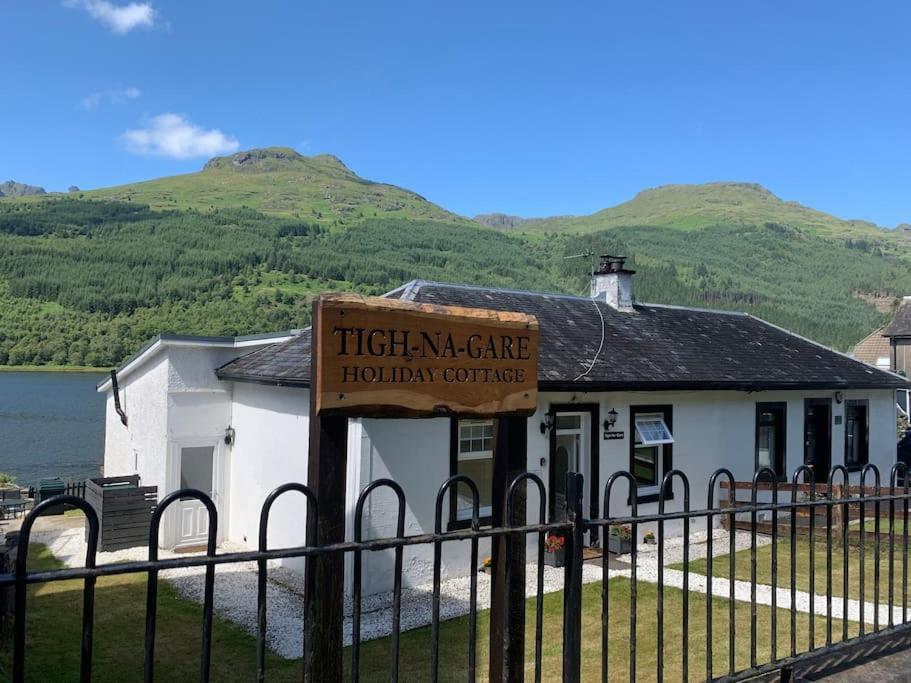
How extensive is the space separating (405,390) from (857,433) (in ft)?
51.0

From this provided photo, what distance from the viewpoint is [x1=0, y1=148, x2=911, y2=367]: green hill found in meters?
84.6

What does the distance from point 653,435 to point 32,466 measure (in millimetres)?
32051

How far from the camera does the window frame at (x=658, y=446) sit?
1124cm

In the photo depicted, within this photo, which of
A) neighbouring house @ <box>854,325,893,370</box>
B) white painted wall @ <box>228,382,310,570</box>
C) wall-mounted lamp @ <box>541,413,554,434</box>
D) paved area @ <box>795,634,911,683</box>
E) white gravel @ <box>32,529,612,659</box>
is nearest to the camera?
paved area @ <box>795,634,911,683</box>

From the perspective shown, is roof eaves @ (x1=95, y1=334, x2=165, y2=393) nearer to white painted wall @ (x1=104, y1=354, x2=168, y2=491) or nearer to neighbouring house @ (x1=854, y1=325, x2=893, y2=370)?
white painted wall @ (x1=104, y1=354, x2=168, y2=491)

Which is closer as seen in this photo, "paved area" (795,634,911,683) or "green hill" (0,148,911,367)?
"paved area" (795,634,911,683)

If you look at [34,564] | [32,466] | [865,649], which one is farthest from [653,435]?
[32,466]

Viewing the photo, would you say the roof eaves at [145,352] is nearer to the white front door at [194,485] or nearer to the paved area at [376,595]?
the white front door at [194,485]

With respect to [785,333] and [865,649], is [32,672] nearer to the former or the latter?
[865,649]

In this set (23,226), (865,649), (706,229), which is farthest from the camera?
(706,229)

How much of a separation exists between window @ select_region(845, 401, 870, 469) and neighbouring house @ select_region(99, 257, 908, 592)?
89mm

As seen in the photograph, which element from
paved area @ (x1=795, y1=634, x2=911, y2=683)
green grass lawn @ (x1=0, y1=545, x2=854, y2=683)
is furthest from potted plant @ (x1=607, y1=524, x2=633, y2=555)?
paved area @ (x1=795, y1=634, x2=911, y2=683)

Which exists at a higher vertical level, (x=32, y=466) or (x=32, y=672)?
(x=32, y=672)

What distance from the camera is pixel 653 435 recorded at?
11.5 m
